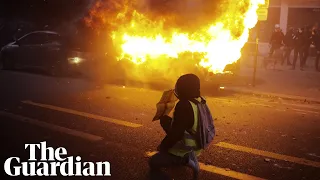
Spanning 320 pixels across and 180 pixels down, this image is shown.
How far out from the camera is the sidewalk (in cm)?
1156

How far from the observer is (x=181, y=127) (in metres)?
4.04

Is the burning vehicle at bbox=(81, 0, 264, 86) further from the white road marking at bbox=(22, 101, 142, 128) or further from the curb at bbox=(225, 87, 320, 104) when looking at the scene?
the curb at bbox=(225, 87, 320, 104)

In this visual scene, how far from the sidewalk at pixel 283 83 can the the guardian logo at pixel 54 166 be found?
295 inches

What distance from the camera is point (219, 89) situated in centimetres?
1184

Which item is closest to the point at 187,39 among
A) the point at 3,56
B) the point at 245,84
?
the point at 245,84

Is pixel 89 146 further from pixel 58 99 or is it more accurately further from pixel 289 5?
pixel 289 5

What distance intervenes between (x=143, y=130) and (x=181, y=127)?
2.95 meters

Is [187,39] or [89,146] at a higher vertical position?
[187,39]

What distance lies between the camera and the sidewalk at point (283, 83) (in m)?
11.6

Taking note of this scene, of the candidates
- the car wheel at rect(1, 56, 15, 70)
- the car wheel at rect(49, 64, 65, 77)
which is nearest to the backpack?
the car wheel at rect(49, 64, 65, 77)

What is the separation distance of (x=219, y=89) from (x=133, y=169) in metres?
7.24

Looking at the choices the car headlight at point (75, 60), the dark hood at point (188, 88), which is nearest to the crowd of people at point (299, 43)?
the car headlight at point (75, 60)

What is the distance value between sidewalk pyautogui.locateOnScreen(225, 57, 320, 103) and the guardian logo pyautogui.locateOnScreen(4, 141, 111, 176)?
7.50m

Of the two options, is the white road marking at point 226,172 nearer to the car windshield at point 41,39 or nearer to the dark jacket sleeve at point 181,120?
the dark jacket sleeve at point 181,120
